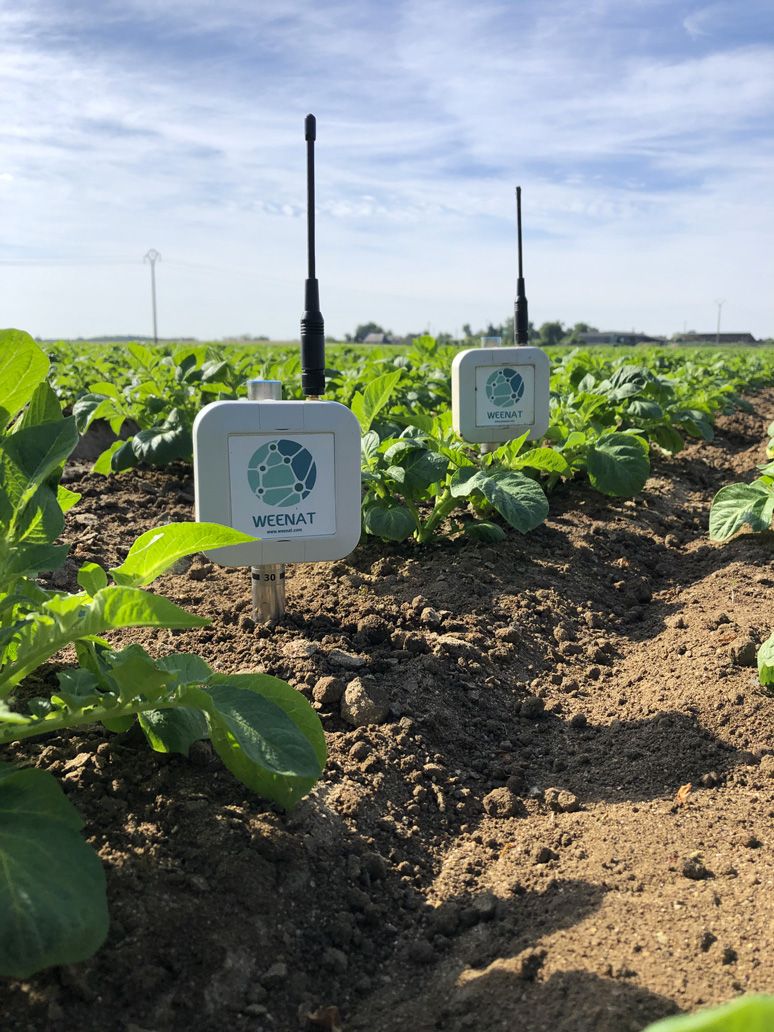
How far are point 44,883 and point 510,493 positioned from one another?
99.9 inches

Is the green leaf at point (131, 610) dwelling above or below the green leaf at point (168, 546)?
below

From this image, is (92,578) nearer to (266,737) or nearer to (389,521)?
(266,737)

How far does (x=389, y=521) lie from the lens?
378 cm

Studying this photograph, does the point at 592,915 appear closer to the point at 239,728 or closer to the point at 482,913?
the point at 482,913

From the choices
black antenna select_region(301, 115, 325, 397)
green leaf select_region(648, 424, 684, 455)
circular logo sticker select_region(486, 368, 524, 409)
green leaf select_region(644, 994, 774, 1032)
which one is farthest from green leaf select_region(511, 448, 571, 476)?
green leaf select_region(644, 994, 774, 1032)

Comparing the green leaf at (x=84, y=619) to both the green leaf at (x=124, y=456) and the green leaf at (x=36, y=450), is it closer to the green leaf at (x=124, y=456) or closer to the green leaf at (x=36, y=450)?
the green leaf at (x=36, y=450)

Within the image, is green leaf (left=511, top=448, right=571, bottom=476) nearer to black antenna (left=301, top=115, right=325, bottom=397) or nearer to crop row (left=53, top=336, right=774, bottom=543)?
crop row (left=53, top=336, right=774, bottom=543)

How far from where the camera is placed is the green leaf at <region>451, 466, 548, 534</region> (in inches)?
141

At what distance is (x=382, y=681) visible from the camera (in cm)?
276

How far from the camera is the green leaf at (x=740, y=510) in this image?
151 inches

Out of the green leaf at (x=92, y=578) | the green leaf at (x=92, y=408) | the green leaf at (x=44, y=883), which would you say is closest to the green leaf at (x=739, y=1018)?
the green leaf at (x=44, y=883)

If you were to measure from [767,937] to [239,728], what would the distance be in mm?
970

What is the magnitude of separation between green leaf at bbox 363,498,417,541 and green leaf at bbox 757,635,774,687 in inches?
59.7

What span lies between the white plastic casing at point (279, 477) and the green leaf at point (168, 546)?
0.85m
